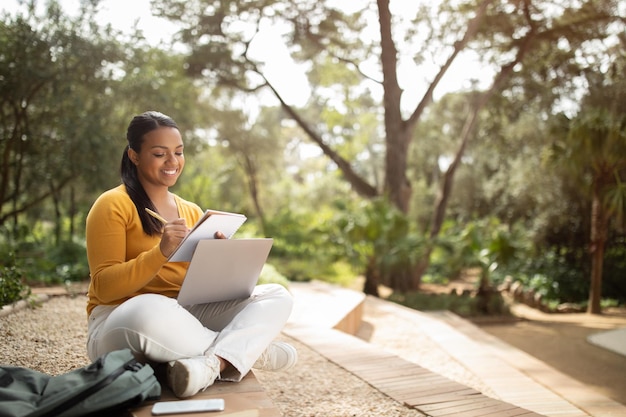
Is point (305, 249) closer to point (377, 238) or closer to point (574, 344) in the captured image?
point (377, 238)

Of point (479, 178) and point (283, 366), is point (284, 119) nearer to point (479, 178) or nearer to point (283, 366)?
point (479, 178)

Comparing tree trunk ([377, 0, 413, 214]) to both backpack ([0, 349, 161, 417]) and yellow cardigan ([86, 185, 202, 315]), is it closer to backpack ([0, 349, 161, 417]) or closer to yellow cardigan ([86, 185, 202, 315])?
yellow cardigan ([86, 185, 202, 315])

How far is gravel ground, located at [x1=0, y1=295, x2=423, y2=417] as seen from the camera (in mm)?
2592

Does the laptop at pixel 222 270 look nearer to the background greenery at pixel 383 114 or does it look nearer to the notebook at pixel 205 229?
the notebook at pixel 205 229

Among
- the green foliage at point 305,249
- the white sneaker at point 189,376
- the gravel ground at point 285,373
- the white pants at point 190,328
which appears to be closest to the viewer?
the white sneaker at point 189,376

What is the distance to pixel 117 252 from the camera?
2078 millimetres

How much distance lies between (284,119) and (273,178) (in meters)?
6.27

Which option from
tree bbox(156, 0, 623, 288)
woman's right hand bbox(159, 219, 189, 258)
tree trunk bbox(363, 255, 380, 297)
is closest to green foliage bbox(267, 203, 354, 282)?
tree trunk bbox(363, 255, 380, 297)

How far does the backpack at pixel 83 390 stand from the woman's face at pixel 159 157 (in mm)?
800

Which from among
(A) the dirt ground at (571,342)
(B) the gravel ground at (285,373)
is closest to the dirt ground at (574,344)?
(A) the dirt ground at (571,342)

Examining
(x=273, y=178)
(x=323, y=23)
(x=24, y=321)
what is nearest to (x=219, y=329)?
(x=24, y=321)

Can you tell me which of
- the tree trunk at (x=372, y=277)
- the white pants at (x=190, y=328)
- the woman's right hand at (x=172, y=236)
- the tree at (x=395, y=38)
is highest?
the tree at (x=395, y=38)

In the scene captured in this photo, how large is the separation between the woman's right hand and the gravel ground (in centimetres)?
105

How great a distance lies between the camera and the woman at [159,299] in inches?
Result: 74.5
